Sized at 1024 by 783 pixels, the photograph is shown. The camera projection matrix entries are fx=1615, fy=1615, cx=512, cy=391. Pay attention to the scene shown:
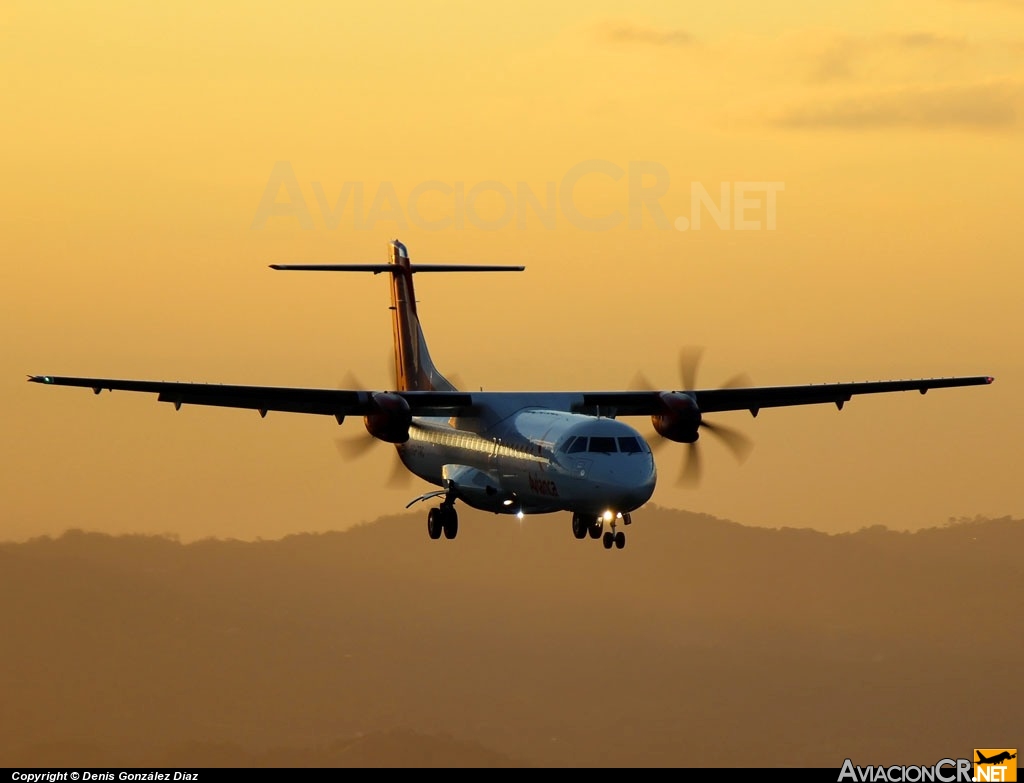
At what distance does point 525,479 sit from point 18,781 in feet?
60.2

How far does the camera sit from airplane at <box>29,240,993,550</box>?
43.6 metres

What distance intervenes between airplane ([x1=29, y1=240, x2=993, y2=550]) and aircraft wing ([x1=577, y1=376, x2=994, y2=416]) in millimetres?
46

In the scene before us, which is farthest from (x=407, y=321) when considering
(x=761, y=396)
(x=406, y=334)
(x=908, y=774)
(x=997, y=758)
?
(x=997, y=758)

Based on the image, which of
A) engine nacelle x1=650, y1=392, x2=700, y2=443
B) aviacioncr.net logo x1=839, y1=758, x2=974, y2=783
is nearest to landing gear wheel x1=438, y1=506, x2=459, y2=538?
engine nacelle x1=650, y1=392, x2=700, y2=443

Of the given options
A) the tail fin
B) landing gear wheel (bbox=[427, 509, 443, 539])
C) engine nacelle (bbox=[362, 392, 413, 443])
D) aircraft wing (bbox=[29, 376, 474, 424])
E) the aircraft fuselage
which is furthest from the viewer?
the tail fin

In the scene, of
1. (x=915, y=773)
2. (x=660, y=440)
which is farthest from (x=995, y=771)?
(x=660, y=440)

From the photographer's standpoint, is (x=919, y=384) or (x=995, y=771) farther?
(x=995, y=771)

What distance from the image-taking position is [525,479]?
4659cm

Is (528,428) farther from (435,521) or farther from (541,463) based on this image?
(435,521)

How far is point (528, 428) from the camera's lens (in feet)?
154

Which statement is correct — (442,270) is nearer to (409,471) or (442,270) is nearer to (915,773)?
(409,471)

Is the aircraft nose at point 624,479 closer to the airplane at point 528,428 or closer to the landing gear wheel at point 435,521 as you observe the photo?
the airplane at point 528,428

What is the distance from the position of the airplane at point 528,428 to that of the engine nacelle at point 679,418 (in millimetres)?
30

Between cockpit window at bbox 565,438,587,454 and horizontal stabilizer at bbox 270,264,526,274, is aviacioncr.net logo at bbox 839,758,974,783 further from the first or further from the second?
horizontal stabilizer at bbox 270,264,526,274
